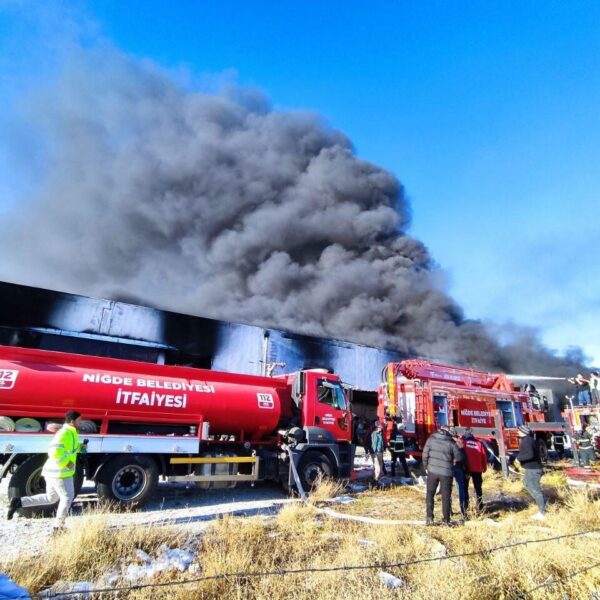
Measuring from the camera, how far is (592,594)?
3.72 metres

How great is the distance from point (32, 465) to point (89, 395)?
1.25 meters

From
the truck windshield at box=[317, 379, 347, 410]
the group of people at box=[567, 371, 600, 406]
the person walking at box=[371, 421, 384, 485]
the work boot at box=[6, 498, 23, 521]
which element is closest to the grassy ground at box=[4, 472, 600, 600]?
the work boot at box=[6, 498, 23, 521]

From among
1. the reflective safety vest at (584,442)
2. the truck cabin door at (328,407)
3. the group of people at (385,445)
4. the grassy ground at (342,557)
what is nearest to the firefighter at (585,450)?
the reflective safety vest at (584,442)

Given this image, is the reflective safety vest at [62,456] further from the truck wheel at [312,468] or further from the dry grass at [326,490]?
the truck wheel at [312,468]

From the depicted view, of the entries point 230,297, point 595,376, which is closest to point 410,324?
point 230,297

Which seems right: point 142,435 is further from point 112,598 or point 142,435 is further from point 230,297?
point 230,297

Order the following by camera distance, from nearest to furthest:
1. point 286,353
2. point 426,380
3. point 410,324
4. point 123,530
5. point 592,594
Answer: point 592,594 < point 123,530 < point 426,380 < point 286,353 < point 410,324

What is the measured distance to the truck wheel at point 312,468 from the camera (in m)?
8.80

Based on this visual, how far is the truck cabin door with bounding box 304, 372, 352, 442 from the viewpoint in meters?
9.42

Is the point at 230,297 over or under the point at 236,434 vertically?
over

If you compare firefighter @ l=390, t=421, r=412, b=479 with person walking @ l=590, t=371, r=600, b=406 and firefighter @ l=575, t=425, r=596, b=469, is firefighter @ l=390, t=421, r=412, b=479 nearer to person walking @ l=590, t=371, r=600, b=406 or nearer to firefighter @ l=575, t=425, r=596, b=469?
firefighter @ l=575, t=425, r=596, b=469

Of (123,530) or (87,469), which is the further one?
(87,469)

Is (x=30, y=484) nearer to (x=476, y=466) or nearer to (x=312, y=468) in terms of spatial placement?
(x=312, y=468)

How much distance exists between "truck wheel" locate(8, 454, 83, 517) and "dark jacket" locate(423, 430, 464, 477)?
5488mm
